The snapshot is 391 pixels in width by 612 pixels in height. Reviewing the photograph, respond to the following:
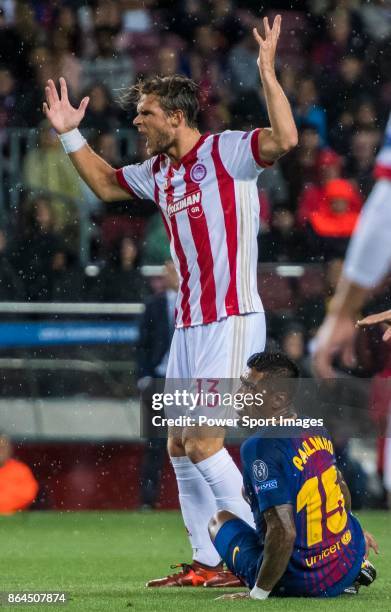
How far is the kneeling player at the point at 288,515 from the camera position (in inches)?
185

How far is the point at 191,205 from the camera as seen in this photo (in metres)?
5.62

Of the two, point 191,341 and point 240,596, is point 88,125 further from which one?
point 240,596

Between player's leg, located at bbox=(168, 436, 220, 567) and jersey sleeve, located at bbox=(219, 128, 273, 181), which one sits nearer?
jersey sleeve, located at bbox=(219, 128, 273, 181)

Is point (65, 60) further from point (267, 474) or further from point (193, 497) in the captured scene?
point (267, 474)

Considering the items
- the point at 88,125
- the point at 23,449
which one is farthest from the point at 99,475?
the point at 88,125

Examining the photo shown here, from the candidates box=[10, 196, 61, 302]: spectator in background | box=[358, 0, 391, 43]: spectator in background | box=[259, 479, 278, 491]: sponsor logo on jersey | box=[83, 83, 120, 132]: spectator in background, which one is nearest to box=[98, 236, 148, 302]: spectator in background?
box=[10, 196, 61, 302]: spectator in background

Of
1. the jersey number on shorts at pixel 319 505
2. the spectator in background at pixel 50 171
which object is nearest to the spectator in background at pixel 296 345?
the spectator in background at pixel 50 171

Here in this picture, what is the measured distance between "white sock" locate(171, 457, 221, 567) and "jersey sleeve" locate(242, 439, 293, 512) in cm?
81

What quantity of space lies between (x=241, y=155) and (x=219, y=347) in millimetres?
773

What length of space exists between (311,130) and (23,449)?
11.8 ft

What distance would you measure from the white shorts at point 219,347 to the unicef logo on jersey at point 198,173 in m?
0.58

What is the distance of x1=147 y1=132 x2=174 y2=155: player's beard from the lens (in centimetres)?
567

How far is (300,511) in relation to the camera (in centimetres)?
480

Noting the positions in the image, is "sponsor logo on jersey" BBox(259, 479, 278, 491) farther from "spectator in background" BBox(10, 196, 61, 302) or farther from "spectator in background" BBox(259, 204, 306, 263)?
"spectator in background" BBox(259, 204, 306, 263)
